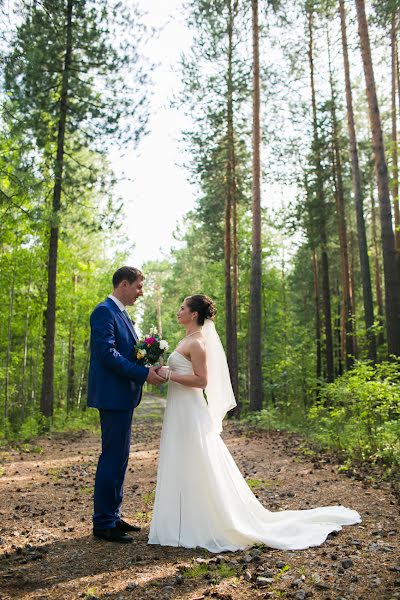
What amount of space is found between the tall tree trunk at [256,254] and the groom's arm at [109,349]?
1119cm

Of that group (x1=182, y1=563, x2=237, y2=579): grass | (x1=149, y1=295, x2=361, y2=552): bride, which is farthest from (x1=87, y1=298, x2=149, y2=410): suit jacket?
(x1=182, y1=563, x2=237, y2=579): grass

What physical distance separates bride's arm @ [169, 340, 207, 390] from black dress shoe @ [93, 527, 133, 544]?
5.01 feet

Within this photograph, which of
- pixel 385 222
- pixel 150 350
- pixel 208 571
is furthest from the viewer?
pixel 385 222

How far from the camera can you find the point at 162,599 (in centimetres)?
367

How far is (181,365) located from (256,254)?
445 inches

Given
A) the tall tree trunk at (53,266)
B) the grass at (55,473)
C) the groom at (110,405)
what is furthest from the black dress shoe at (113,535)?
the tall tree trunk at (53,266)

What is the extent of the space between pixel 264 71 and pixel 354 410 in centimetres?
1245

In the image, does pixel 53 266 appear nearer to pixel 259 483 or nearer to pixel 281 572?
pixel 259 483

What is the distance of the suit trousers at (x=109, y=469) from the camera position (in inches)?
202

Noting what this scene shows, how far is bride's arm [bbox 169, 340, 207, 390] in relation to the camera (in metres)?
5.29

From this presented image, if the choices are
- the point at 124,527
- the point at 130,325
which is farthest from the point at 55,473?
the point at 130,325

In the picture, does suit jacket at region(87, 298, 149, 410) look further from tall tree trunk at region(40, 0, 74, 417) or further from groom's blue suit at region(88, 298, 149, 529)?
tall tree trunk at region(40, 0, 74, 417)

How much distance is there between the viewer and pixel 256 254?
53.7 feet

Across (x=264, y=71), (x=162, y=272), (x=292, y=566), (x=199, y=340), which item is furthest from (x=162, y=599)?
(x=162, y=272)
